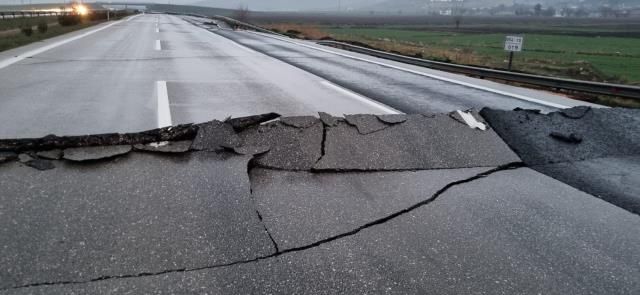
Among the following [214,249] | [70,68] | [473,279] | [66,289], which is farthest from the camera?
[70,68]

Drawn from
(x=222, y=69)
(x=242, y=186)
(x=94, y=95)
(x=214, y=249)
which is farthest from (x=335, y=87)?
(x=214, y=249)

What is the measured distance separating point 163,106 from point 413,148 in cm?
389

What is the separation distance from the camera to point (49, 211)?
10.9ft

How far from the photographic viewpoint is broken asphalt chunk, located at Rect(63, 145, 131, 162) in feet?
13.7

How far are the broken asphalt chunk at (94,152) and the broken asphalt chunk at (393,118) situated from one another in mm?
3235

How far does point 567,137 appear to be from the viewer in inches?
215

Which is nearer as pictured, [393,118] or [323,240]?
[323,240]

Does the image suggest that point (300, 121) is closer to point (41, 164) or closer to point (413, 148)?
point (413, 148)

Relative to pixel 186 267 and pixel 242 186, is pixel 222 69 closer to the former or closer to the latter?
pixel 242 186

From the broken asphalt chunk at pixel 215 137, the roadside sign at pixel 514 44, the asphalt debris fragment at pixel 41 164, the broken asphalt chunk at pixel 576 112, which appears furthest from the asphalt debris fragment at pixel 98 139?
the roadside sign at pixel 514 44

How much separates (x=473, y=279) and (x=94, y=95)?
6.87 m

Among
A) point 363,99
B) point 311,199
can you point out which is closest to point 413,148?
point 311,199

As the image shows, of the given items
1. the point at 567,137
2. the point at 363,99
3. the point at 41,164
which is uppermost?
the point at 363,99

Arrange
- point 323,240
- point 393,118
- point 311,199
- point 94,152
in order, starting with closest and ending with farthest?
point 323,240
point 311,199
point 94,152
point 393,118
